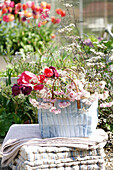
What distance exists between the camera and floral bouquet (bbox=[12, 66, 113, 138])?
1.95 metres

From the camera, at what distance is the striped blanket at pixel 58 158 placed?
6.26 ft

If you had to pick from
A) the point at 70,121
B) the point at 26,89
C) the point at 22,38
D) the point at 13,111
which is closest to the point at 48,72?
the point at 26,89

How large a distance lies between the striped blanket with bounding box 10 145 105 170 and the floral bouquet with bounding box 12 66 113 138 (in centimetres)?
12

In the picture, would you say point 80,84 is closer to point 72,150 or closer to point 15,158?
point 72,150

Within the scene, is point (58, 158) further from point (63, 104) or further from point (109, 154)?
point (109, 154)

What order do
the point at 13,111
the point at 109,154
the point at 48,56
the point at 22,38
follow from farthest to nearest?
the point at 22,38 → the point at 48,56 → the point at 13,111 → the point at 109,154

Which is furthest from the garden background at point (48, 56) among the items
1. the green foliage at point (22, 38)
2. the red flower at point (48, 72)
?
the red flower at point (48, 72)

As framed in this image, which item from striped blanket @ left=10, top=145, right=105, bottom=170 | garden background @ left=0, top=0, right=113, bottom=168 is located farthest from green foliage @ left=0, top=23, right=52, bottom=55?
striped blanket @ left=10, top=145, right=105, bottom=170

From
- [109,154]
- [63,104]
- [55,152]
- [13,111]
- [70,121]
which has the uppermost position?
[63,104]

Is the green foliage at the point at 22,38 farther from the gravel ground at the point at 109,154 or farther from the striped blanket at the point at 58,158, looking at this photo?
the striped blanket at the point at 58,158

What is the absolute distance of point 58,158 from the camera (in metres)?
1.96

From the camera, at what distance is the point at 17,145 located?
2.01m

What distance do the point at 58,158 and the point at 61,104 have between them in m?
0.35

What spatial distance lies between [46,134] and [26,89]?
0.34 m
